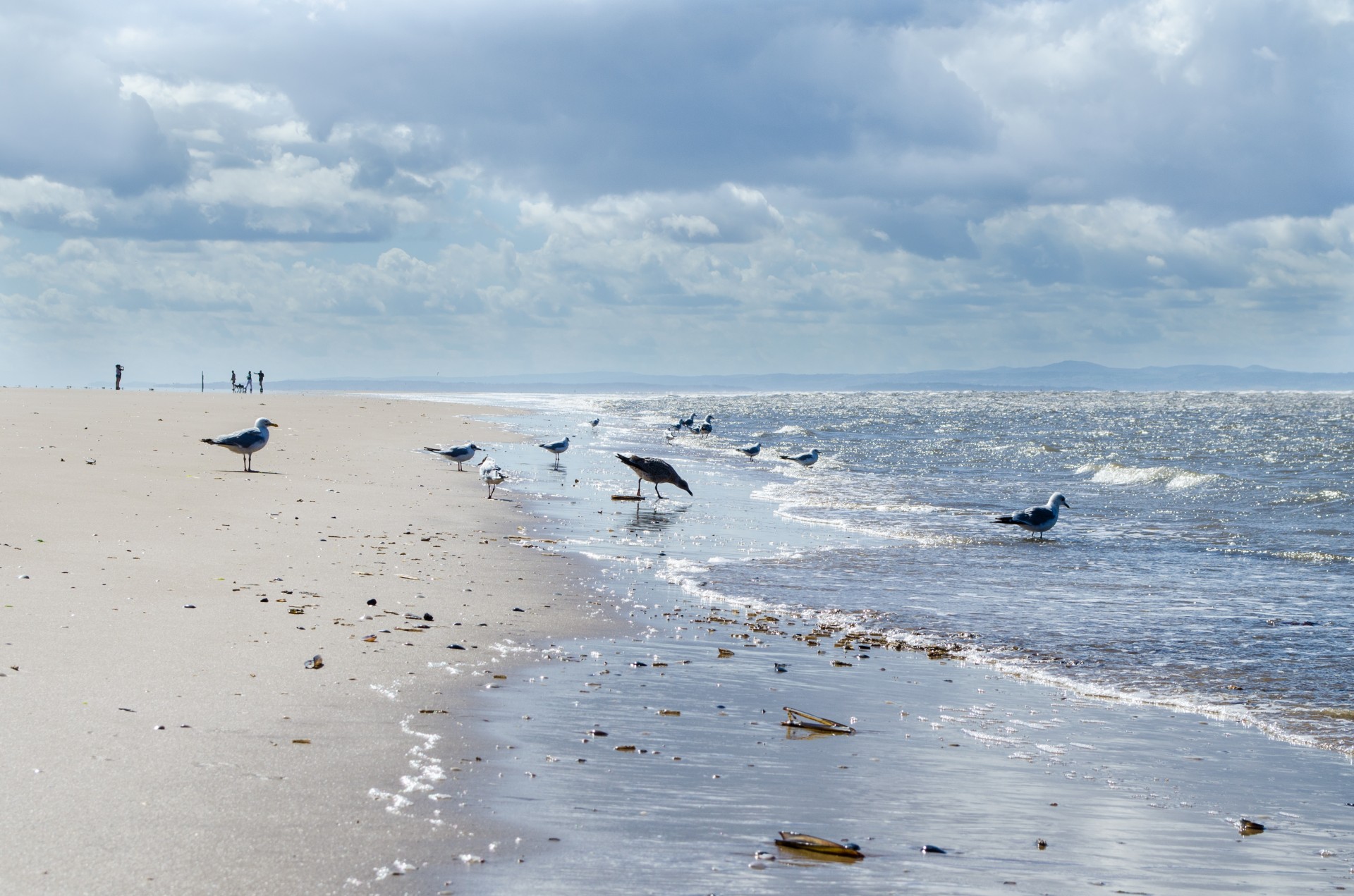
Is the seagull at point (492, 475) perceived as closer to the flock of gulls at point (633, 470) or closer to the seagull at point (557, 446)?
the flock of gulls at point (633, 470)

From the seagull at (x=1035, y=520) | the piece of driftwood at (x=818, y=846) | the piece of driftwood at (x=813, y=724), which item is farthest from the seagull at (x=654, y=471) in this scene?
the piece of driftwood at (x=818, y=846)

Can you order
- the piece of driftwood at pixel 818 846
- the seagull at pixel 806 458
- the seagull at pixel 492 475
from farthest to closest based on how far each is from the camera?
the seagull at pixel 806 458, the seagull at pixel 492 475, the piece of driftwood at pixel 818 846

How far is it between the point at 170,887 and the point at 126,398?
48.3 metres

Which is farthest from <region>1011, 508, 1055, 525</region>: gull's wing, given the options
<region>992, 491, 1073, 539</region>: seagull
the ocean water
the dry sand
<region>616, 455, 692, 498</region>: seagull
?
the dry sand

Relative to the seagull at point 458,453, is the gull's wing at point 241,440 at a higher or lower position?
higher

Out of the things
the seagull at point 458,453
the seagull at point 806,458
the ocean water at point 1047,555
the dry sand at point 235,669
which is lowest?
the ocean water at point 1047,555

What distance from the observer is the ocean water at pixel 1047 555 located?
8.27 m

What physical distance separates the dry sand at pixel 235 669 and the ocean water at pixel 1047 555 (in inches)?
93.4

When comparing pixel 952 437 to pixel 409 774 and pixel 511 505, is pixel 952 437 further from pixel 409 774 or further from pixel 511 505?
pixel 409 774

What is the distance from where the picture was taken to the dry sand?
396 cm

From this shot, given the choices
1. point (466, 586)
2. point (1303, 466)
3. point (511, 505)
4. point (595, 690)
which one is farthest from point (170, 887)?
point (1303, 466)

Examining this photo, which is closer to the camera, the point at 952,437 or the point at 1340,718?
the point at 1340,718

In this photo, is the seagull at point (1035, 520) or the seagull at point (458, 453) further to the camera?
the seagull at point (458, 453)

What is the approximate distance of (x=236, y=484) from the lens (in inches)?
628
